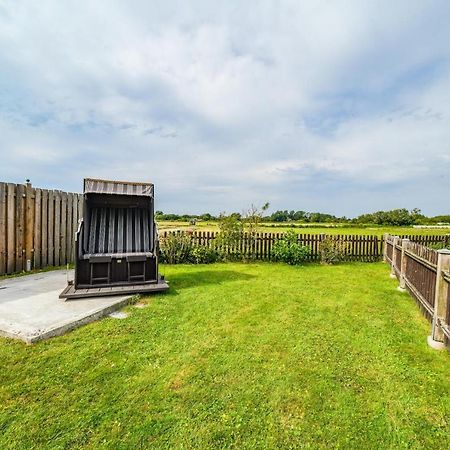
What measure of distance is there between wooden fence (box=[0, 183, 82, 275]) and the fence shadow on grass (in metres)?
4.16

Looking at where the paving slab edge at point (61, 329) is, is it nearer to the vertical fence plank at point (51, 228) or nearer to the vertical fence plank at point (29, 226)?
the vertical fence plank at point (29, 226)

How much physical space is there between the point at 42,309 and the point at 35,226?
4598 mm

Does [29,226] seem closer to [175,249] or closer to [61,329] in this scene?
[175,249]

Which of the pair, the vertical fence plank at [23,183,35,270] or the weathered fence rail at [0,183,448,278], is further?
the vertical fence plank at [23,183,35,270]

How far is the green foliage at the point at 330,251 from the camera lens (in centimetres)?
1155

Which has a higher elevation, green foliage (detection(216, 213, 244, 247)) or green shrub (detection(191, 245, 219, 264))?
green foliage (detection(216, 213, 244, 247))

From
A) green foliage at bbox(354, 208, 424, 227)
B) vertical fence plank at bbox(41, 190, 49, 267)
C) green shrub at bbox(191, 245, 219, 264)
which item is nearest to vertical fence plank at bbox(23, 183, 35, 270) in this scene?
vertical fence plank at bbox(41, 190, 49, 267)

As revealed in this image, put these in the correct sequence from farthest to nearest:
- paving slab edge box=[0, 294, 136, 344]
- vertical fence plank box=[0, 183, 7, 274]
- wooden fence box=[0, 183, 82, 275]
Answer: wooden fence box=[0, 183, 82, 275]
vertical fence plank box=[0, 183, 7, 274]
paving slab edge box=[0, 294, 136, 344]

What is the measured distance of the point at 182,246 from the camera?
1075 centimetres

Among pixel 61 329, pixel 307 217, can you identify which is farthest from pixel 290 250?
pixel 307 217

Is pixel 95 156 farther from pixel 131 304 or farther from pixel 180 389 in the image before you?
pixel 180 389

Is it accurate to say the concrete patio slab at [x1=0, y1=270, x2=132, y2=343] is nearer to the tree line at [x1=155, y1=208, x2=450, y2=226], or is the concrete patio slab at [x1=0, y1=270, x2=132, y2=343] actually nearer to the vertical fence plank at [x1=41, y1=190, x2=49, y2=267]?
the vertical fence plank at [x1=41, y1=190, x2=49, y2=267]

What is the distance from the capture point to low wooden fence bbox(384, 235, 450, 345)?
3.80 meters

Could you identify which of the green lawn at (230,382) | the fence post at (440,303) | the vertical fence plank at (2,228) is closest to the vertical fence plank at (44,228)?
the vertical fence plank at (2,228)
